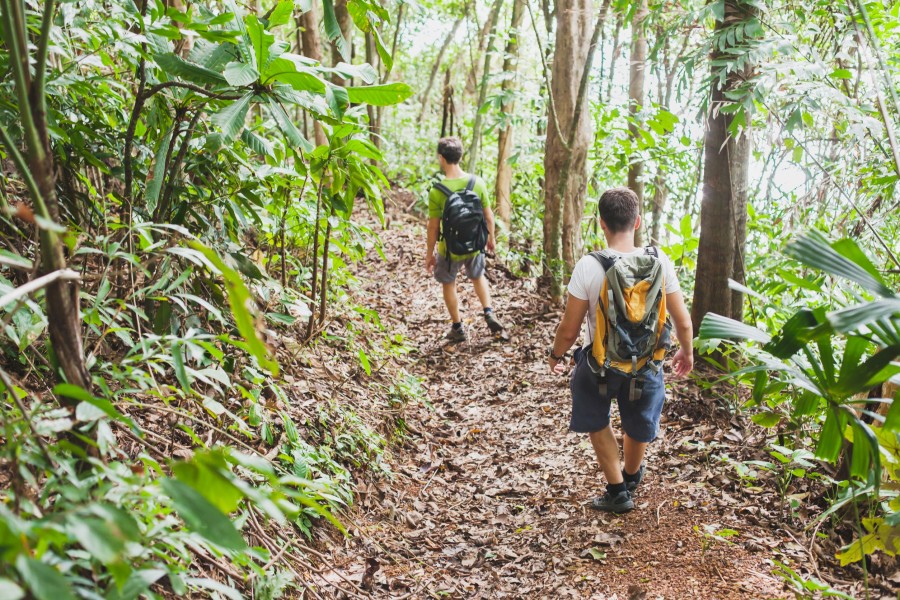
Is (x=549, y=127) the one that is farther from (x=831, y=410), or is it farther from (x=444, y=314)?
(x=831, y=410)

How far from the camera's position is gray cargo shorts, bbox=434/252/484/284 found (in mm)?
6902

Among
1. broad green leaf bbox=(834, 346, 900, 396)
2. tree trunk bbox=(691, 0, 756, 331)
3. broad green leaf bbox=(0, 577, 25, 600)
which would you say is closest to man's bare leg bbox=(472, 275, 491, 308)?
tree trunk bbox=(691, 0, 756, 331)

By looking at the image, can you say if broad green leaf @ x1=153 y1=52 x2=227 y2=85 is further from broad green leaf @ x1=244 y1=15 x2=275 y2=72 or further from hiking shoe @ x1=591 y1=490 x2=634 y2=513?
hiking shoe @ x1=591 y1=490 x2=634 y2=513

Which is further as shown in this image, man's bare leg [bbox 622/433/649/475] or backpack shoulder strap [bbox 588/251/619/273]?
man's bare leg [bbox 622/433/649/475]

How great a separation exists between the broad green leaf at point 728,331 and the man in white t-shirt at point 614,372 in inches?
48.7

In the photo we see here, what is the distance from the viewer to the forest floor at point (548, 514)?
10.5 feet

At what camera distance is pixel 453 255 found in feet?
22.4

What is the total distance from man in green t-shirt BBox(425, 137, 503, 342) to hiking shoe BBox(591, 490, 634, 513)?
3.41 metres

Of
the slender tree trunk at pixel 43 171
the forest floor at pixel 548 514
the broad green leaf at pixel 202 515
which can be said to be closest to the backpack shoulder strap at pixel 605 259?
the forest floor at pixel 548 514

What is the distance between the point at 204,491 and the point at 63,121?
244 centimetres

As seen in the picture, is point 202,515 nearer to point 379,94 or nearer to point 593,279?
point 379,94

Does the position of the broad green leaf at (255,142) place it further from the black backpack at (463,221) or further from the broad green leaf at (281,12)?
the black backpack at (463,221)

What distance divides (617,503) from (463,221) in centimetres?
360

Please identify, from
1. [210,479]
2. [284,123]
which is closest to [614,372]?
[284,123]
